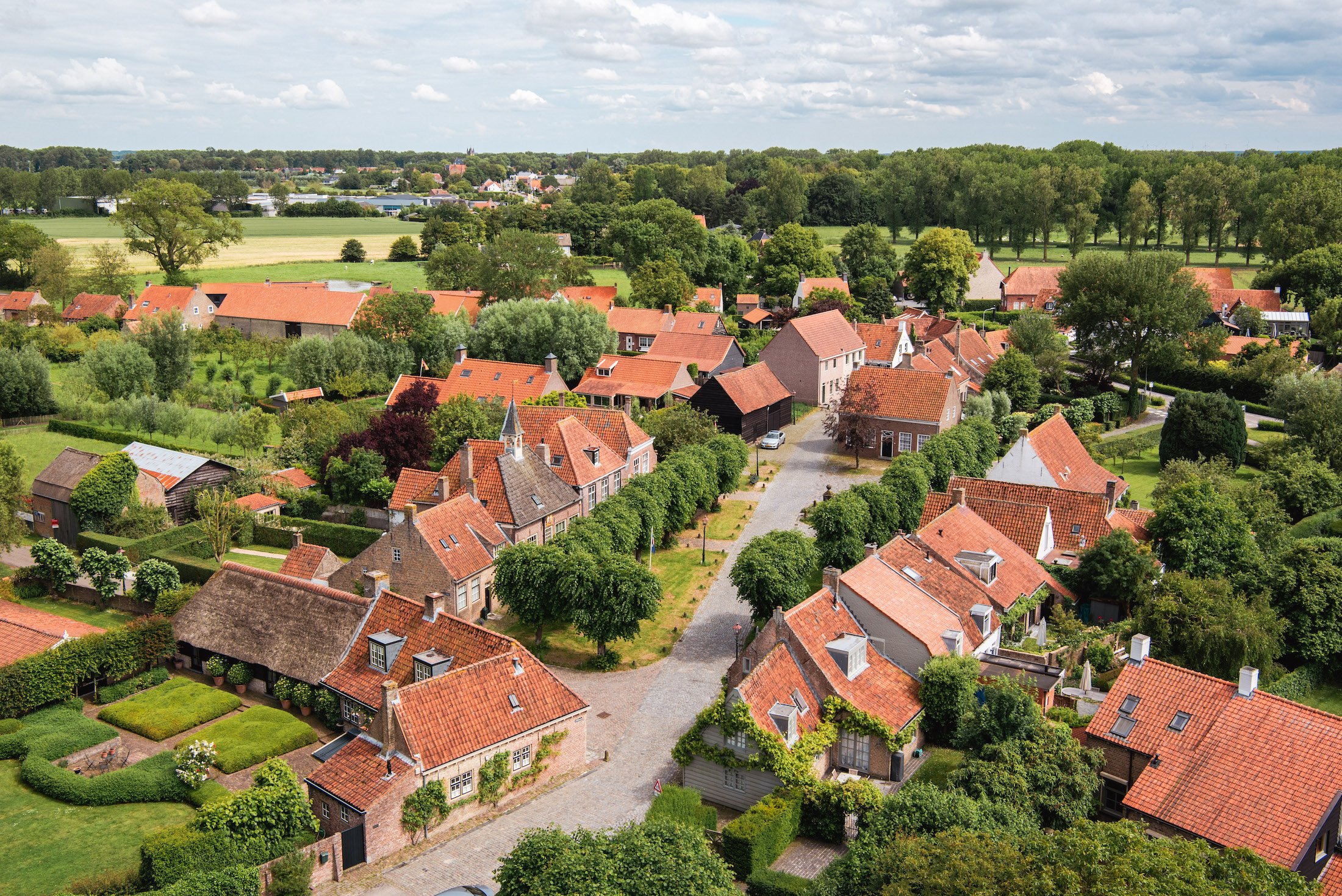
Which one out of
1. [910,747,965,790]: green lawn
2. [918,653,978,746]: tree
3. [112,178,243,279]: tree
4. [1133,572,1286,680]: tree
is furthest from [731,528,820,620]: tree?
[112,178,243,279]: tree

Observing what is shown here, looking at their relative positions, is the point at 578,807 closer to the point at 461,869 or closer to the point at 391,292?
the point at 461,869

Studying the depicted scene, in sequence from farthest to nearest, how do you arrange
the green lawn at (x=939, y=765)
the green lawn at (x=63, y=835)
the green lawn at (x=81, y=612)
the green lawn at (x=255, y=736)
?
the green lawn at (x=81, y=612) → the green lawn at (x=255, y=736) → the green lawn at (x=939, y=765) → the green lawn at (x=63, y=835)

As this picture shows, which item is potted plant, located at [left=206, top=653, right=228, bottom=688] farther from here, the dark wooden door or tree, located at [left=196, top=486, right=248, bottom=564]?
the dark wooden door

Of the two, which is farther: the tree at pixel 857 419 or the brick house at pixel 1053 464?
the tree at pixel 857 419

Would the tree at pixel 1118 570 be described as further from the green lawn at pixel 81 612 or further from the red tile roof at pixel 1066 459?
the green lawn at pixel 81 612

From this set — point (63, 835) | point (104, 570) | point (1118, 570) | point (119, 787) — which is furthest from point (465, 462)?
point (1118, 570)

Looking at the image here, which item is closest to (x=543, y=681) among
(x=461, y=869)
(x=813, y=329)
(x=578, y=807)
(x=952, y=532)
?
(x=578, y=807)

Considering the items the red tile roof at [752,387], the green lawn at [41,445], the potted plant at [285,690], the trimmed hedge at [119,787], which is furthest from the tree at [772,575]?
the green lawn at [41,445]
